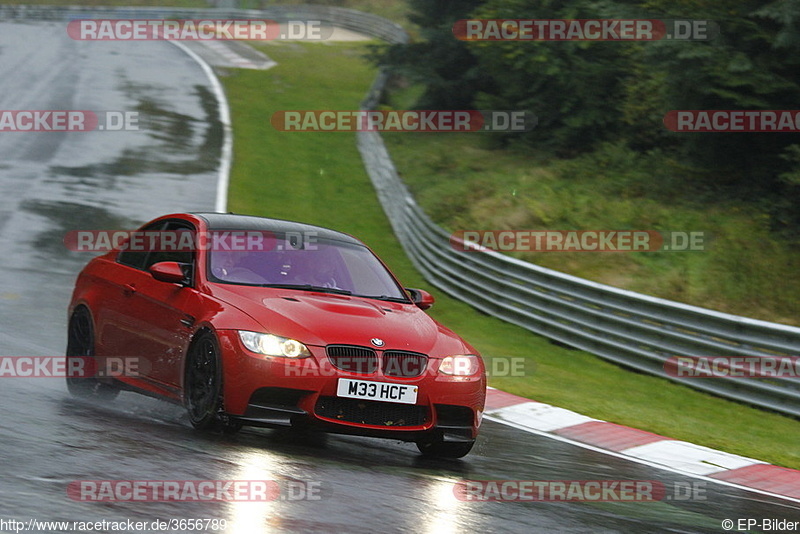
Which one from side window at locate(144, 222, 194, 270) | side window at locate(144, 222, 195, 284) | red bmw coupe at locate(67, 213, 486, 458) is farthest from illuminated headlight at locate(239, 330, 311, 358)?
side window at locate(144, 222, 194, 270)

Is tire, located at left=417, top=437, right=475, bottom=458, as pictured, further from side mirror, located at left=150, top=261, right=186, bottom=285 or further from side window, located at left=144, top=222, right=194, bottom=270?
side window, located at left=144, top=222, right=194, bottom=270

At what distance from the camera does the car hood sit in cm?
702

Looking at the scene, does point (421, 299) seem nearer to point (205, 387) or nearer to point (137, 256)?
point (205, 387)

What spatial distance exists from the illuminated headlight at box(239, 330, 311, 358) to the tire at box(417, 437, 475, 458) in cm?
118

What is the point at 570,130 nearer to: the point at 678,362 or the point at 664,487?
the point at 678,362

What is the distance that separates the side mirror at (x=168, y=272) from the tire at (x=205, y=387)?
587mm

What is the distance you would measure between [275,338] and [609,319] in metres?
8.20

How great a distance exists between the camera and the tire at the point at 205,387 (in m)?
7.01

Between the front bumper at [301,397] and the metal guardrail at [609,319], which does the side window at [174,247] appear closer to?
the front bumper at [301,397]

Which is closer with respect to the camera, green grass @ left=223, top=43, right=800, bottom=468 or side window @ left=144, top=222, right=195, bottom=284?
side window @ left=144, top=222, right=195, bottom=284

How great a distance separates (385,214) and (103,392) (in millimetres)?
15993

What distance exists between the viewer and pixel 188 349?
7406 mm

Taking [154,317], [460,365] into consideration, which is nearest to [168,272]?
[154,317]

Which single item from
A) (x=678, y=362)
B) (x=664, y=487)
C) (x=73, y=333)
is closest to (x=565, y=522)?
(x=664, y=487)
